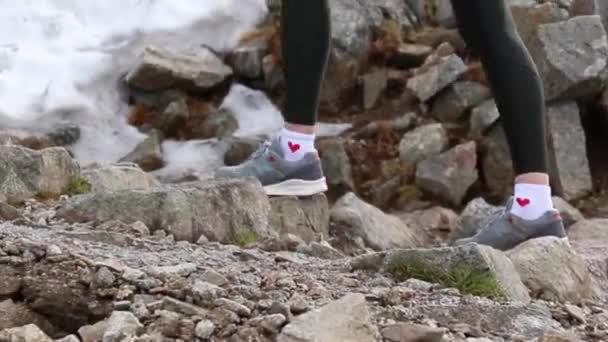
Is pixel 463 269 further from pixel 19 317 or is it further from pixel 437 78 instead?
pixel 437 78

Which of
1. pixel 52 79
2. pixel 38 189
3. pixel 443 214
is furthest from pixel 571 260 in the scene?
pixel 52 79

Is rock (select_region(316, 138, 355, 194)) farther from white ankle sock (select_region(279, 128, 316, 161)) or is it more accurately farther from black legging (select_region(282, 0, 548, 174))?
black legging (select_region(282, 0, 548, 174))

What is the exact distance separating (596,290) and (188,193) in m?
1.42

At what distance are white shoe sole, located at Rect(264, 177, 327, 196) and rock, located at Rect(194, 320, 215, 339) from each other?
1.57 metres

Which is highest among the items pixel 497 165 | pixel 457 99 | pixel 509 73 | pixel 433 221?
pixel 509 73

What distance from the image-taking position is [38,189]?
4.10 m

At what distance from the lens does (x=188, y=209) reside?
10.7 feet

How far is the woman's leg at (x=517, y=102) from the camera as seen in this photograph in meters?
3.15

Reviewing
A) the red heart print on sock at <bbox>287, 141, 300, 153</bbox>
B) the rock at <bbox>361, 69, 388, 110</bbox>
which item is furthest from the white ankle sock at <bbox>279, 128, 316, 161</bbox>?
the rock at <bbox>361, 69, 388, 110</bbox>

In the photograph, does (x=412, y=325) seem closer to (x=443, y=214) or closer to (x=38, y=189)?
(x=38, y=189)

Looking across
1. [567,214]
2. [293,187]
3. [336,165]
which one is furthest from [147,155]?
[293,187]

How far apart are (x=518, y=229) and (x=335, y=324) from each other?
1.42 metres

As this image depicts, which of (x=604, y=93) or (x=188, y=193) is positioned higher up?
(x=188, y=193)

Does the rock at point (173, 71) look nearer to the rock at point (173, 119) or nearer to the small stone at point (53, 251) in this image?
the rock at point (173, 119)
